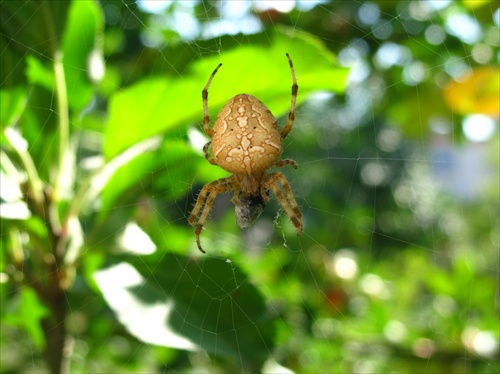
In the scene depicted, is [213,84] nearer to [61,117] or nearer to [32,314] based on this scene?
[61,117]

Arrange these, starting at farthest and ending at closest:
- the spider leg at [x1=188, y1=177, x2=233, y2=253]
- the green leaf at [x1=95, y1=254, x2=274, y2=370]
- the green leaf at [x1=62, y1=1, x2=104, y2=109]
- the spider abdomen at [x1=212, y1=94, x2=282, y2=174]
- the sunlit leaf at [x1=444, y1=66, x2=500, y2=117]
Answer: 1. the sunlit leaf at [x1=444, y1=66, x2=500, y2=117]
2. the spider leg at [x1=188, y1=177, x2=233, y2=253]
3. the spider abdomen at [x1=212, y1=94, x2=282, y2=174]
4. the green leaf at [x1=62, y1=1, x2=104, y2=109]
5. the green leaf at [x1=95, y1=254, x2=274, y2=370]

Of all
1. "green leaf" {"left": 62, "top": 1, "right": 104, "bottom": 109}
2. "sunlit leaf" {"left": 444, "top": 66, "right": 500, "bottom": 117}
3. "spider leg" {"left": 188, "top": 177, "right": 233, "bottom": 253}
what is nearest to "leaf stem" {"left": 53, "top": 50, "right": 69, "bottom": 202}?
"green leaf" {"left": 62, "top": 1, "right": 104, "bottom": 109}

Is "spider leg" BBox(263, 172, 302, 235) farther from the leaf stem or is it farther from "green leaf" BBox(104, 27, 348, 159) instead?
the leaf stem

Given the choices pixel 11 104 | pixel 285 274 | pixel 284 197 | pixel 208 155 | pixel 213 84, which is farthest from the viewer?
pixel 285 274

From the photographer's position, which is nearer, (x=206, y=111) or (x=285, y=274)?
(x=206, y=111)

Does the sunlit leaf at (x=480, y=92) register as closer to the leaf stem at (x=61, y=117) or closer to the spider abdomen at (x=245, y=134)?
the spider abdomen at (x=245, y=134)

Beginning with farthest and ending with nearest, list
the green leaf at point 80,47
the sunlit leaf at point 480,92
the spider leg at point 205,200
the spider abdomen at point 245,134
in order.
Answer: the sunlit leaf at point 480,92 < the spider leg at point 205,200 < the spider abdomen at point 245,134 < the green leaf at point 80,47

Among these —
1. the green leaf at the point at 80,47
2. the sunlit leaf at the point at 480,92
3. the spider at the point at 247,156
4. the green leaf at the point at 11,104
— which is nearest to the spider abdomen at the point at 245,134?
the spider at the point at 247,156

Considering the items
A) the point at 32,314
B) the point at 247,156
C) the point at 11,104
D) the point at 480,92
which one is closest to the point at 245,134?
the point at 247,156
